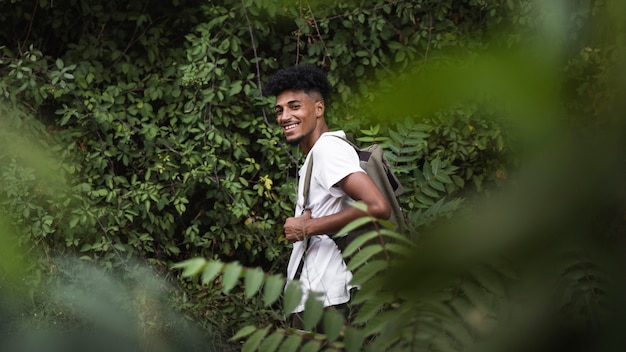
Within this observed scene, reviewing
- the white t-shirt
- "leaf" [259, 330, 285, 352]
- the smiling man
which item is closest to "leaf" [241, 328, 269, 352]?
"leaf" [259, 330, 285, 352]

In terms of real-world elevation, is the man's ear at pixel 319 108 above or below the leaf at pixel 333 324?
below

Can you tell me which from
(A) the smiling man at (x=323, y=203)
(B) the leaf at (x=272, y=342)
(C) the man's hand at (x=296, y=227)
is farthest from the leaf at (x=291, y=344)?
(C) the man's hand at (x=296, y=227)

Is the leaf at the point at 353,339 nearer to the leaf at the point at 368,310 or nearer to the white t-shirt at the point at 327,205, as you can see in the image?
the leaf at the point at 368,310

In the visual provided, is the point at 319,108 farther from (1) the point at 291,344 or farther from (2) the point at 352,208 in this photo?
(1) the point at 291,344

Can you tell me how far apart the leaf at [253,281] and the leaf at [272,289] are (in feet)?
0.04

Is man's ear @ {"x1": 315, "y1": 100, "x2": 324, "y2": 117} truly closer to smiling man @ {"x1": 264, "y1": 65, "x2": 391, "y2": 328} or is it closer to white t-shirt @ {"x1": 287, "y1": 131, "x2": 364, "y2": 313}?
smiling man @ {"x1": 264, "y1": 65, "x2": 391, "y2": 328}

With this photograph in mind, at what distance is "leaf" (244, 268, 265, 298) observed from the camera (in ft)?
3.33

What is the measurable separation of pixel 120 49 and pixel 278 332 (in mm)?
5178

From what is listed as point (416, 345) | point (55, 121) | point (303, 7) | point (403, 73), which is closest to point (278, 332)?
point (416, 345)

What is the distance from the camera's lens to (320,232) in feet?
9.91

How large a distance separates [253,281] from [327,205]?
2119mm

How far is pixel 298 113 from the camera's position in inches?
138

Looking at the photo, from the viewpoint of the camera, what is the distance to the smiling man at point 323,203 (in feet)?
9.72

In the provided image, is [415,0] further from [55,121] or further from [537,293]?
[537,293]
